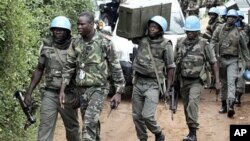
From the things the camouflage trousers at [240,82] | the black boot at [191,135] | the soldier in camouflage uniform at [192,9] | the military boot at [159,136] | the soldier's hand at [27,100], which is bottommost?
the black boot at [191,135]

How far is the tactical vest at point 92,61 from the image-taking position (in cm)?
690

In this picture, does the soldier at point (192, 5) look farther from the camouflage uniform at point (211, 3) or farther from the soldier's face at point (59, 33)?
the soldier's face at point (59, 33)

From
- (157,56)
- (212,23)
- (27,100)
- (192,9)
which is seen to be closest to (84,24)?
(27,100)

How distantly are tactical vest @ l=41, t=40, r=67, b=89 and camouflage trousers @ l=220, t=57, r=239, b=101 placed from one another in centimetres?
418

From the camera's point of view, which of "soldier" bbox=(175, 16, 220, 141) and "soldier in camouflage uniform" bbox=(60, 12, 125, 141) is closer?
"soldier in camouflage uniform" bbox=(60, 12, 125, 141)

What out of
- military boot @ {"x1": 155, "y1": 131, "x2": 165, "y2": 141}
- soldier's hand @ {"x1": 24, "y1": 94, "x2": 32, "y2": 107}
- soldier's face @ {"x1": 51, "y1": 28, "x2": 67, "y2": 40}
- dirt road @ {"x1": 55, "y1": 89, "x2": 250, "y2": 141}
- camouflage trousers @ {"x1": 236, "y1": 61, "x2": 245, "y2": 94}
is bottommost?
dirt road @ {"x1": 55, "y1": 89, "x2": 250, "y2": 141}

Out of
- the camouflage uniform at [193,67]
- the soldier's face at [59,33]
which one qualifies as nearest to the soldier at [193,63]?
the camouflage uniform at [193,67]

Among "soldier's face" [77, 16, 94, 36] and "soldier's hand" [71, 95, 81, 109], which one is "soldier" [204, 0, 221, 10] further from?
"soldier's face" [77, 16, 94, 36]

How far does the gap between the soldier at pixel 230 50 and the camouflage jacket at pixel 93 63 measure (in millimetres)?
3817

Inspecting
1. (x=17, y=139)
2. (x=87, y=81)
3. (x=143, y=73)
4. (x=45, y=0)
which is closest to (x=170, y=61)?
(x=143, y=73)

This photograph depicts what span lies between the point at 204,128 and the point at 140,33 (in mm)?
2873

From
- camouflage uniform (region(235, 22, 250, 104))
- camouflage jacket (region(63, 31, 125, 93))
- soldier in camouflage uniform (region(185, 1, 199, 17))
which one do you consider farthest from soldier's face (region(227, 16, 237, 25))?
soldier in camouflage uniform (region(185, 1, 199, 17))

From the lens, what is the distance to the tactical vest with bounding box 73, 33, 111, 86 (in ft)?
22.6

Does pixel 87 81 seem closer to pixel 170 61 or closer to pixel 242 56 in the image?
pixel 170 61
